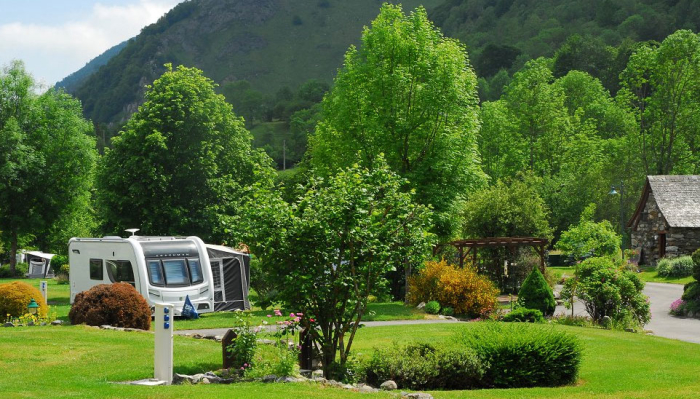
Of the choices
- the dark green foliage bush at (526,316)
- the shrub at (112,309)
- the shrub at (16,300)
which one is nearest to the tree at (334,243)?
the shrub at (112,309)

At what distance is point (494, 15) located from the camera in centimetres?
16638

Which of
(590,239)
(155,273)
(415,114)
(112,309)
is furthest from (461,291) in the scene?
(590,239)

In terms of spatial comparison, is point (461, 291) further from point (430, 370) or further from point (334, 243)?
point (334, 243)

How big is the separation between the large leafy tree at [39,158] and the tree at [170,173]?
1199 cm

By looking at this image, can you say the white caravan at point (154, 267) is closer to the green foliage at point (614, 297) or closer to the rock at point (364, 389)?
the green foliage at point (614, 297)

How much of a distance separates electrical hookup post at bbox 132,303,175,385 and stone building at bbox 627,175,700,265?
39.5 meters

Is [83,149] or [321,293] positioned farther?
[83,149]

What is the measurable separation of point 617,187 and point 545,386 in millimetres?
47087

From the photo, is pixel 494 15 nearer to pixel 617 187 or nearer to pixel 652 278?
pixel 617 187

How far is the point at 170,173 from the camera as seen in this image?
119 ft

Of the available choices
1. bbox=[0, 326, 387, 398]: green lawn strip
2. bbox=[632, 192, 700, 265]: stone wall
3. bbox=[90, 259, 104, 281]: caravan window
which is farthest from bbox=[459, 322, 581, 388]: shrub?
bbox=[632, 192, 700, 265]: stone wall

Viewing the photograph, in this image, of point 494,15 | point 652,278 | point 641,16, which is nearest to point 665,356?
point 652,278

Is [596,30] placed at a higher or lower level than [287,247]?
higher

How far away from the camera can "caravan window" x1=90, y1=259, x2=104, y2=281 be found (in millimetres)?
25578
